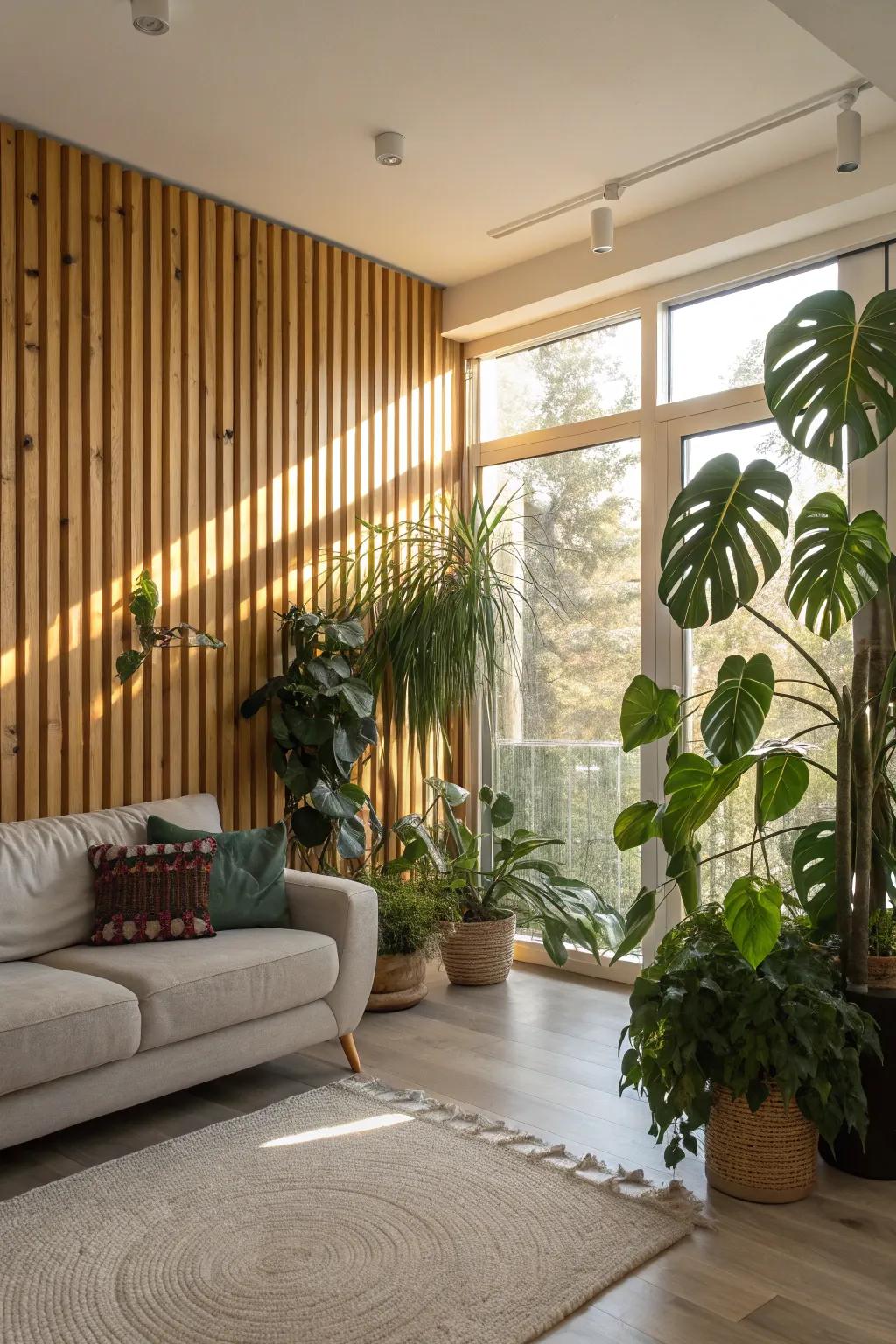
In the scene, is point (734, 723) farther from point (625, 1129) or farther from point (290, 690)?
point (290, 690)

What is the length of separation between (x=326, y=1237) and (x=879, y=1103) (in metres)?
1.44

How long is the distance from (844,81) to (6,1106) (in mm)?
3847

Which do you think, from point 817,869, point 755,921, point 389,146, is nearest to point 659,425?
point 389,146

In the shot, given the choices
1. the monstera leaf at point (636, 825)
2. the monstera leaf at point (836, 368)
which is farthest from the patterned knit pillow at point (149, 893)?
the monstera leaf at point (836, 368)

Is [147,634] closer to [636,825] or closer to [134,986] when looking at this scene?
[134,986]

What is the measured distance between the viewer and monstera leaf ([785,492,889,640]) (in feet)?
9.77

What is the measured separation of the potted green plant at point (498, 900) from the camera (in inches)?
181

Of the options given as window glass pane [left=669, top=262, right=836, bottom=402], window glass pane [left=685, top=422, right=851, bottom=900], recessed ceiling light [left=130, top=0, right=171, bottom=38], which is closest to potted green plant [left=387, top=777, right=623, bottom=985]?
window glass pane [left=685, top=422, right=851, bottom=900]

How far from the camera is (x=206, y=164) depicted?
4.06 metres

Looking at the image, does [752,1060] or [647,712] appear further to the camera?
[647,712]

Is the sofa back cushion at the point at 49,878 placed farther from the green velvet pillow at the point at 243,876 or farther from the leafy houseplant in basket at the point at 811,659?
the leafy houseplant in basket at the point at 811,659

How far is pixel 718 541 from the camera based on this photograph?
316 centimetres

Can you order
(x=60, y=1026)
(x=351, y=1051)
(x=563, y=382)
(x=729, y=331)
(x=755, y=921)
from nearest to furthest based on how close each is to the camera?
(x=755, y=921) → (x=60, y=1026) → (x=351, y=1051) → (x=729, y=331) → (x=563, y=382)

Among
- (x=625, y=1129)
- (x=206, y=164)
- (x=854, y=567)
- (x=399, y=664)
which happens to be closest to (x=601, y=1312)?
(x=625, y=1129)
